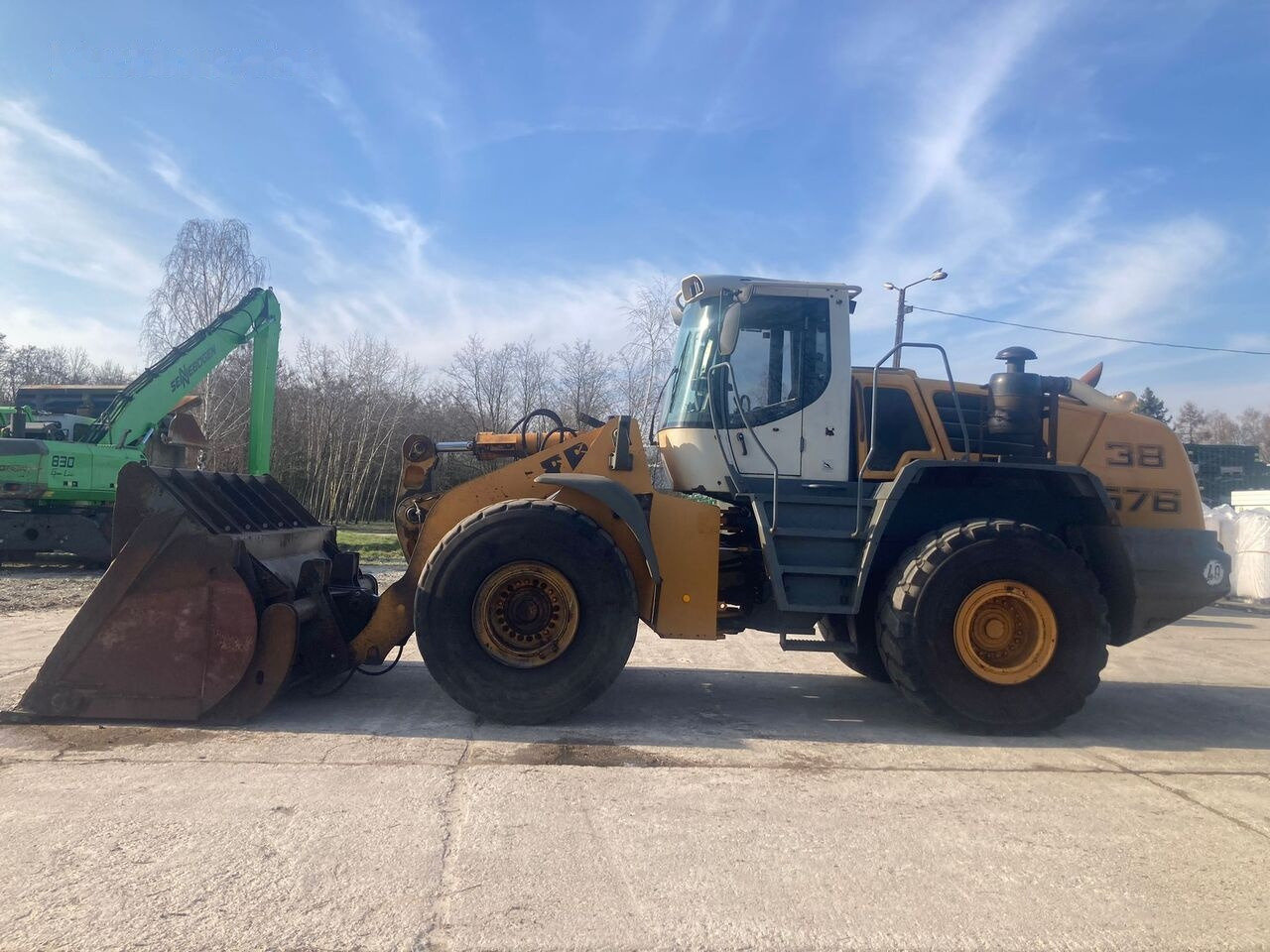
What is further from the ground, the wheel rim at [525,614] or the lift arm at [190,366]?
the lift arm at [190,366]

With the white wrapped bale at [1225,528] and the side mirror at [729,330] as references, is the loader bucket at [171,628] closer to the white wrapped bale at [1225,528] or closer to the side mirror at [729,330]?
the side mirror at [729,330]

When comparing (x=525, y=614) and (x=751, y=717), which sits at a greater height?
(x=525, y=614)

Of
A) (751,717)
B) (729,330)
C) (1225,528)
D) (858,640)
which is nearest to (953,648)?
(858,640)

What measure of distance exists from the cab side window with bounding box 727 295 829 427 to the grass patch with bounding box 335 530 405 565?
1128cm

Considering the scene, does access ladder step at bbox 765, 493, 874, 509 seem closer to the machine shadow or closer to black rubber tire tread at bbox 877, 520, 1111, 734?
black rubber tire tread at bbox 877, 520, 1111, 734

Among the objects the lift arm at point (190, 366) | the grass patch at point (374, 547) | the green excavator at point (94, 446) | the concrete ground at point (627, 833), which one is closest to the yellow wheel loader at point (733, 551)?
the concrete ground at point (627, 833)

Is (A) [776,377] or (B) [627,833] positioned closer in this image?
(B) [627,833]

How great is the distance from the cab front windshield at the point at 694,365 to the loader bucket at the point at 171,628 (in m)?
2.95

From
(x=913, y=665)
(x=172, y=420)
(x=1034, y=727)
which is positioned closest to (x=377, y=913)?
(x=913, y=665)

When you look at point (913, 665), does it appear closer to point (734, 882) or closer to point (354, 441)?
point (734, 882)

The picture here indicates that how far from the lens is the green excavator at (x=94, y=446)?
1422 centimetres

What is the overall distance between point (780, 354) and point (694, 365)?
2.12 ft

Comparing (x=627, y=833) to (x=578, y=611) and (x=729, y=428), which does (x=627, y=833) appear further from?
(x=729, y=428)

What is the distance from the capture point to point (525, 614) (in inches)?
219
